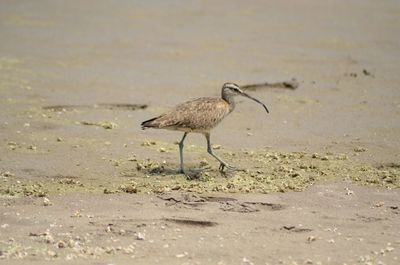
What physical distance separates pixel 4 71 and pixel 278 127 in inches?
185

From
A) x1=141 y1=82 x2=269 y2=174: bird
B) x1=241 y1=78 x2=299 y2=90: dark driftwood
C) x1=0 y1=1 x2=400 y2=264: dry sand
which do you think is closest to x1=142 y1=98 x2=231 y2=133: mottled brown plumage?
x1=141 y1=82 x2=269 y2=174: bird

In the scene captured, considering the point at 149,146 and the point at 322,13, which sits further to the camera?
the point at 322,13

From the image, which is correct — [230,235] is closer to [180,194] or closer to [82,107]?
[180,194]

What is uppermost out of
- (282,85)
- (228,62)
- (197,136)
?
(228,62)

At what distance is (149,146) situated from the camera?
1000 cm

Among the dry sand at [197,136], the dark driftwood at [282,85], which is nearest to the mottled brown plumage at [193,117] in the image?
the dry sand at [197,136]

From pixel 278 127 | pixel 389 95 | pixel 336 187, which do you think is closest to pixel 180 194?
pixel 336 187

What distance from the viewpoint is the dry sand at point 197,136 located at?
6871mm

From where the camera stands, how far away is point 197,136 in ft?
35.3

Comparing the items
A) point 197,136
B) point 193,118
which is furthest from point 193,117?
point 197,136

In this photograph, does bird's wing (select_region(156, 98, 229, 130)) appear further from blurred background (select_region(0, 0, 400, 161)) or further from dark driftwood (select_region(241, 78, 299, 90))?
dark driftwood (select_region(241, 78, 299, 90))

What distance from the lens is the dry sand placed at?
687 cm

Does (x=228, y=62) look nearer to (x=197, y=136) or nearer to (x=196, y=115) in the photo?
(x=197, y=136)

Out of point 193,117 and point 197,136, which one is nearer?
point 193,117
